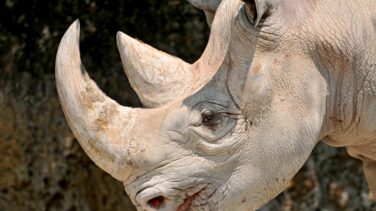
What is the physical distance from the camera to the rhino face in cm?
261

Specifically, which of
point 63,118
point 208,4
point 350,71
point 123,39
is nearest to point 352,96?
point 350,71

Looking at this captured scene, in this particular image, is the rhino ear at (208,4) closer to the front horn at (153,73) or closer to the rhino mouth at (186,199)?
the front horn at (153,73)

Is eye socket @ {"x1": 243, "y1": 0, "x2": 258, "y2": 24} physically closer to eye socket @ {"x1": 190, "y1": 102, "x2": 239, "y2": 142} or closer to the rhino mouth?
eye socket @ {"x1": 190, "y1": 102, "x2": 239, "y2": 142}

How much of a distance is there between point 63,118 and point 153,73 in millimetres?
2190

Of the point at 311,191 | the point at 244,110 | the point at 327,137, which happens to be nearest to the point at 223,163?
the point at 244,110

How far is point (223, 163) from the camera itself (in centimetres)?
264

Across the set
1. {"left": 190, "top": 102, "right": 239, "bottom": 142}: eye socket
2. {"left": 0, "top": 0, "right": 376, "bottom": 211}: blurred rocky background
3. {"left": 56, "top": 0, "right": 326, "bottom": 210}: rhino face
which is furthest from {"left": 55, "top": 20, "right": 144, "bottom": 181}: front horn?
{"left": 0, "top": 0, "right": 376, "bottom": 211}: blurred rocky background

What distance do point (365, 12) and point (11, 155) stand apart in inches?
101

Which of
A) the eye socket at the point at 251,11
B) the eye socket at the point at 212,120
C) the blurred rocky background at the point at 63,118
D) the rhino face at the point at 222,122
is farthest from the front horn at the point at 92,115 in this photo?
the blurred rocky background at the point at 63,118

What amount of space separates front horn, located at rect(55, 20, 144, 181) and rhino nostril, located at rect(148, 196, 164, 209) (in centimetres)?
8

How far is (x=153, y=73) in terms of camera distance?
2775 mm

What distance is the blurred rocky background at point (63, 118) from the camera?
4863mm

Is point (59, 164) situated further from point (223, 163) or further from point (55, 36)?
point (223, 163)

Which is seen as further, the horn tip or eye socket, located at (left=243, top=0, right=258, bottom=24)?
the horn tip
